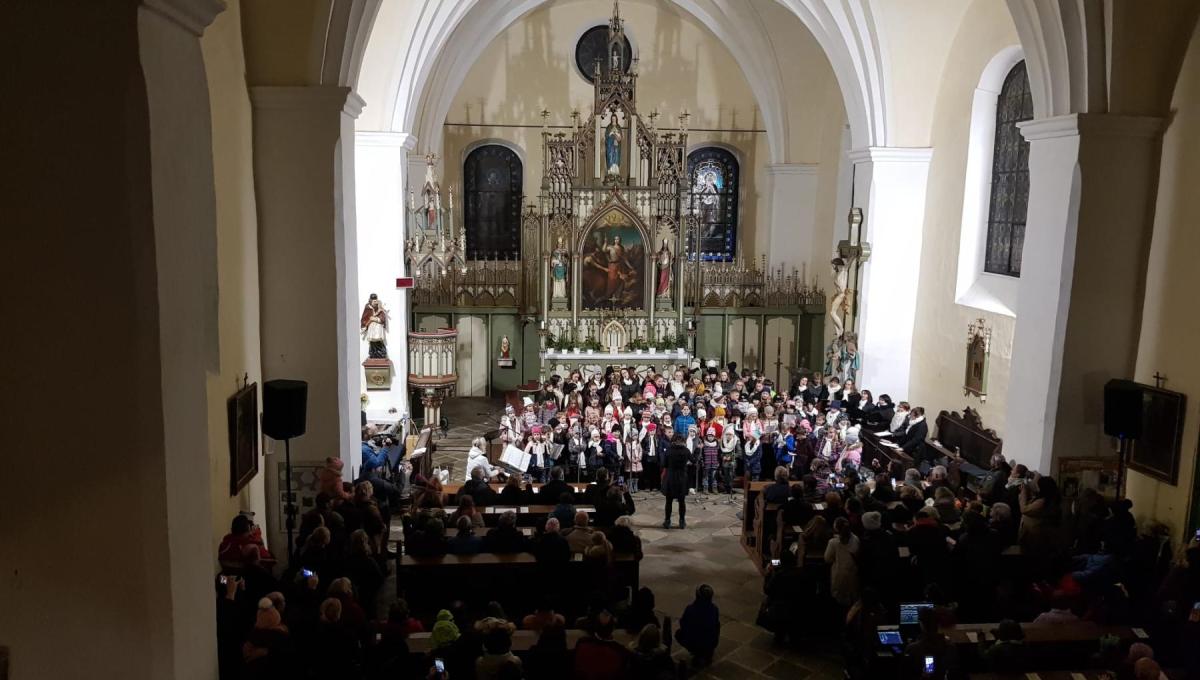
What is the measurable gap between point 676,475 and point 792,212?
43.4 feet

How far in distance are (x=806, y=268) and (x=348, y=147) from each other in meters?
15.7

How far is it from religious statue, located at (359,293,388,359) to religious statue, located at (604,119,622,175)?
6907 mm

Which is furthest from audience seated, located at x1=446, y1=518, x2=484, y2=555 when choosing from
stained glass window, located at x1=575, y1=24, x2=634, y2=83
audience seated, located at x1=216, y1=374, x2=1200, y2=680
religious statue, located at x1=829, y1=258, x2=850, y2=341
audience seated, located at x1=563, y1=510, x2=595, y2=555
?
stained glass window, located at x1=575, y1=24, x2=634, y2=83

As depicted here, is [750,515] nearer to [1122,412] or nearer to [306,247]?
[1122,412]

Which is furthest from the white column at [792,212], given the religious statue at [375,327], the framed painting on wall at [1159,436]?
the framed painting on wall at [1159,436]

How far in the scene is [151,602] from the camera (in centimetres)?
445

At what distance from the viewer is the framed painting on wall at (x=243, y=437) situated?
7.91m

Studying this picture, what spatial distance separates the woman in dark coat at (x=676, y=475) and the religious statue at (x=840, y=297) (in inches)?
276

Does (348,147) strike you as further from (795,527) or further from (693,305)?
(693,305)

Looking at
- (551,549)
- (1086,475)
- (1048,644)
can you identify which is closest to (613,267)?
(1086,475)

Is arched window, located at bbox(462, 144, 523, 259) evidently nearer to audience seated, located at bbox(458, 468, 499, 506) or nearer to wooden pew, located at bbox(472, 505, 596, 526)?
audience seated, located at bbox(458, 468, 499, 506)

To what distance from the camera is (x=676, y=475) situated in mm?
11273

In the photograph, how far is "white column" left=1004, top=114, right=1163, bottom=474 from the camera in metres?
9.46

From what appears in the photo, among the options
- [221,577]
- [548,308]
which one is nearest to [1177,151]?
[221,577]
